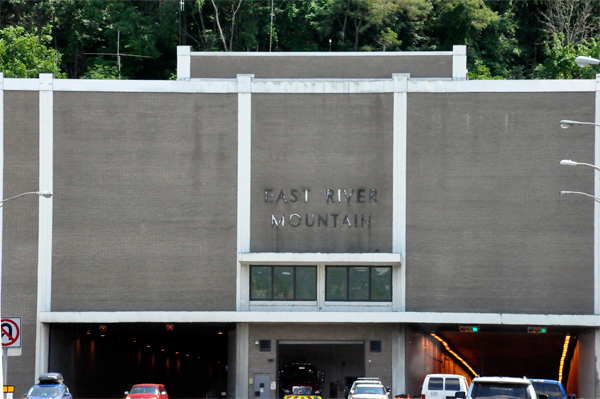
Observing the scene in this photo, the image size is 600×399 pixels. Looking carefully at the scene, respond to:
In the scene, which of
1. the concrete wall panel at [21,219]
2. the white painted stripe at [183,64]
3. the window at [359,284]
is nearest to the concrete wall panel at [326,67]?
the white painted stripe at [183,64]

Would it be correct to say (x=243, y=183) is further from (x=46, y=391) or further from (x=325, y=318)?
(x=46, y=391)

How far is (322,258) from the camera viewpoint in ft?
170

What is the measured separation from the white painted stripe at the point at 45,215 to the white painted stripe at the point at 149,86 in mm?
961

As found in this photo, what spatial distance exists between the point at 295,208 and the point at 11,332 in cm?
1824

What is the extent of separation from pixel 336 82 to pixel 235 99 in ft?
17.4

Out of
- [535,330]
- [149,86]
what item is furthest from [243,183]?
[535,330]

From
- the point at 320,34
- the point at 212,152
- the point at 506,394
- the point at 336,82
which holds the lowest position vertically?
the point at 506,394

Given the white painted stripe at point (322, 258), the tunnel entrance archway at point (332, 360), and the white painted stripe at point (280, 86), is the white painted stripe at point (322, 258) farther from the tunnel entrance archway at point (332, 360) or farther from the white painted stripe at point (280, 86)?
the white painted stripe at point (280, 86)

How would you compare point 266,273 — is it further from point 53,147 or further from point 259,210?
point 53,147

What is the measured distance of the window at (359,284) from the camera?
52.5 meters

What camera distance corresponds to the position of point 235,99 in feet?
174

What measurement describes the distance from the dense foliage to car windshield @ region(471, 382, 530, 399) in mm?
64183

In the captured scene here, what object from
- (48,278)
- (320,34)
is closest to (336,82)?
(48,278)

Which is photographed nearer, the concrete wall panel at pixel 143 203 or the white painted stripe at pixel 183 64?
the concrete wall panel at pixel 143 203
